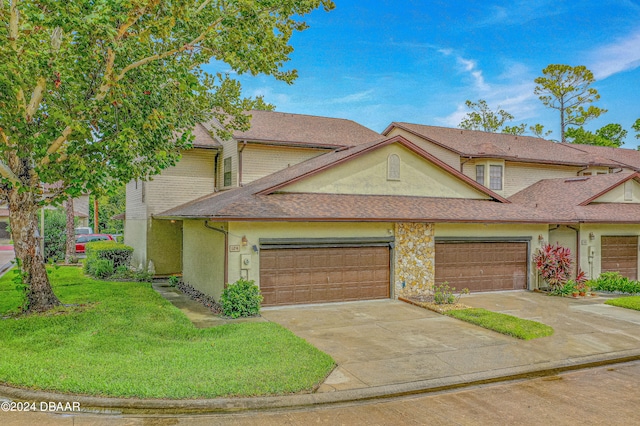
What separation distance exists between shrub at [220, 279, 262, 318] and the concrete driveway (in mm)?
447

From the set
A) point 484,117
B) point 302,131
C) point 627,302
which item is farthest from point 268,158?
point 484,117

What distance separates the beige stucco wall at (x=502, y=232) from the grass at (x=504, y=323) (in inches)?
136

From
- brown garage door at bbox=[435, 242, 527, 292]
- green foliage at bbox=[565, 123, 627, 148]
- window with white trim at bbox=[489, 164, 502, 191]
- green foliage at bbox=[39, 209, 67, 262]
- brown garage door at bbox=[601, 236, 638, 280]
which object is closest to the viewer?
brown garage door at bbox=[435, 242, 527, 292]

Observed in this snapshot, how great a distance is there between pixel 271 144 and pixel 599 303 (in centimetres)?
1359

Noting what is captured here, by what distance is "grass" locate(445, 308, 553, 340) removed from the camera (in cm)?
1026

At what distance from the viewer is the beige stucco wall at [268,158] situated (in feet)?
61.5

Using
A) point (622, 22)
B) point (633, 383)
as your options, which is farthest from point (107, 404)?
point (622, 22)

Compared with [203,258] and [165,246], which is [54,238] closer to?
[165,246]

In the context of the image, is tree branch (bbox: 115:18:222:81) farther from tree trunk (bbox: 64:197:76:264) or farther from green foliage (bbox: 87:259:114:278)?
tree trunk (bbox: 64:197:76:264)

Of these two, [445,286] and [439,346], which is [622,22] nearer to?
[445,286]

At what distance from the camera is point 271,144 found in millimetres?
18906

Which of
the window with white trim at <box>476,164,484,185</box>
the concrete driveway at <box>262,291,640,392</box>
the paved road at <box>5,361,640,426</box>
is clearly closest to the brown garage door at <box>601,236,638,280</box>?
the concrete driveway at <box>262,291,640,392</box>

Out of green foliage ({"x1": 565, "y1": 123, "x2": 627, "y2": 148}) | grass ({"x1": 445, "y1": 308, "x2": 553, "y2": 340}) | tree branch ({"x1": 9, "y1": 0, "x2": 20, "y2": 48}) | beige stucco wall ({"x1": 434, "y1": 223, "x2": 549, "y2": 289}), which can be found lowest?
grass ({"x1": 445, "y1": 308, "x2": 553, "y2": 340})

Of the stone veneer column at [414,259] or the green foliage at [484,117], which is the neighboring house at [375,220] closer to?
the stone veneer column at [414,259]
